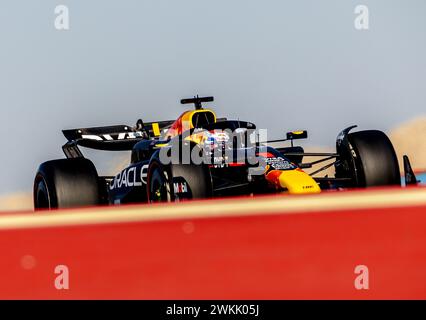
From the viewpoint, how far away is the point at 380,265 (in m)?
4.23

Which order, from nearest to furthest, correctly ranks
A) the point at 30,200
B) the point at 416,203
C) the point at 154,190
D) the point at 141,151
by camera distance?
the point at 416,203
the point at 154,190
the point at 141,151
the point at 30,200

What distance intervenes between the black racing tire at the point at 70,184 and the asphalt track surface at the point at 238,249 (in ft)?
11.3

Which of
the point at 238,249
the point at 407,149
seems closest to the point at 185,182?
the point at 238,249

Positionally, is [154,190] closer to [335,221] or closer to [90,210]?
[90,210]

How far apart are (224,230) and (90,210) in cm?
77

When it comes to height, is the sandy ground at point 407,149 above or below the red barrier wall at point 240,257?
below

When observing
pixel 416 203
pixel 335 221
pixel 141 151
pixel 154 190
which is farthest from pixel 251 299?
pixel 141 151

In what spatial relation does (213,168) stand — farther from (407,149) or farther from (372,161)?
(407,149)

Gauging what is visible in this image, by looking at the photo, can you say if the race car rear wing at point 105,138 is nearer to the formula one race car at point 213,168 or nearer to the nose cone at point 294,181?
the formula one race car at point 213,168

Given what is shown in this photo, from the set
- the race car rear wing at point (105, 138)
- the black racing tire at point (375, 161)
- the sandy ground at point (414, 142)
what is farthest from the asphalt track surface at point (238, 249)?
the sandy ground at point (414, 142)

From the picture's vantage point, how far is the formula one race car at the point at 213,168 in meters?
7.88

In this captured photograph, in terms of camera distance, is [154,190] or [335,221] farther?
[154,190]

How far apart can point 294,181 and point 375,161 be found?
2.55 ft

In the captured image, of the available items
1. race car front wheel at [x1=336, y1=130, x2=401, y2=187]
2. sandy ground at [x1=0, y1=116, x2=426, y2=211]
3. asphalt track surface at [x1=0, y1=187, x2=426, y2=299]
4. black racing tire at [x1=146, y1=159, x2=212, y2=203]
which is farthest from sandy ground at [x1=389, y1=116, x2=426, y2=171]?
asphalt track surface at [x1=0, y1=187, x2=426, y2=299]
